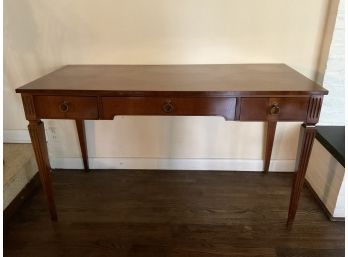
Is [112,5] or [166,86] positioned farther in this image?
[112,5]

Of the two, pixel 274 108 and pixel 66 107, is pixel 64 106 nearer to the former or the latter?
pixel 66 107

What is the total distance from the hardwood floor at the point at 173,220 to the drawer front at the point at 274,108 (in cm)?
60

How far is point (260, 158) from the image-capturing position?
5.87ft

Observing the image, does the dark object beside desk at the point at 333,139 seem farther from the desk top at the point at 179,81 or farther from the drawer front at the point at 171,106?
the drawer front at the point at 171,106

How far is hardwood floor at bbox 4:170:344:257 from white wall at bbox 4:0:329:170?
14.1 inches

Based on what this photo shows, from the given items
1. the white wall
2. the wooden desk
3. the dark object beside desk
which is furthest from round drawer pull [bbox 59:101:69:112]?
the dark object beside desk

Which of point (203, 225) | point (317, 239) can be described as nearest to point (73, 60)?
point (203, 225)

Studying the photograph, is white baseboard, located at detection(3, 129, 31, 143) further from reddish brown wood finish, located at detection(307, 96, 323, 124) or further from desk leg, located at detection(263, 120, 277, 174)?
reddish brown wood finish, located at detection(307, 96, 323, 124)

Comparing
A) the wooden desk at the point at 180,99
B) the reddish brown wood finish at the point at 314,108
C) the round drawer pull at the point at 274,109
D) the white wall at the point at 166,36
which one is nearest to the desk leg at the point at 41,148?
the wooden desk at the point at 180,99

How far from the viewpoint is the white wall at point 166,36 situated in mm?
1440

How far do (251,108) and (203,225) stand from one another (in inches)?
26.4

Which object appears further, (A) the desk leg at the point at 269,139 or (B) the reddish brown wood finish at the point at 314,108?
(A) the desk leg at the point at 269,139

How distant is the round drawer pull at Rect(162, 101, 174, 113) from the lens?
110cm

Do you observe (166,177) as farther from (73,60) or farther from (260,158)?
(73,60)
